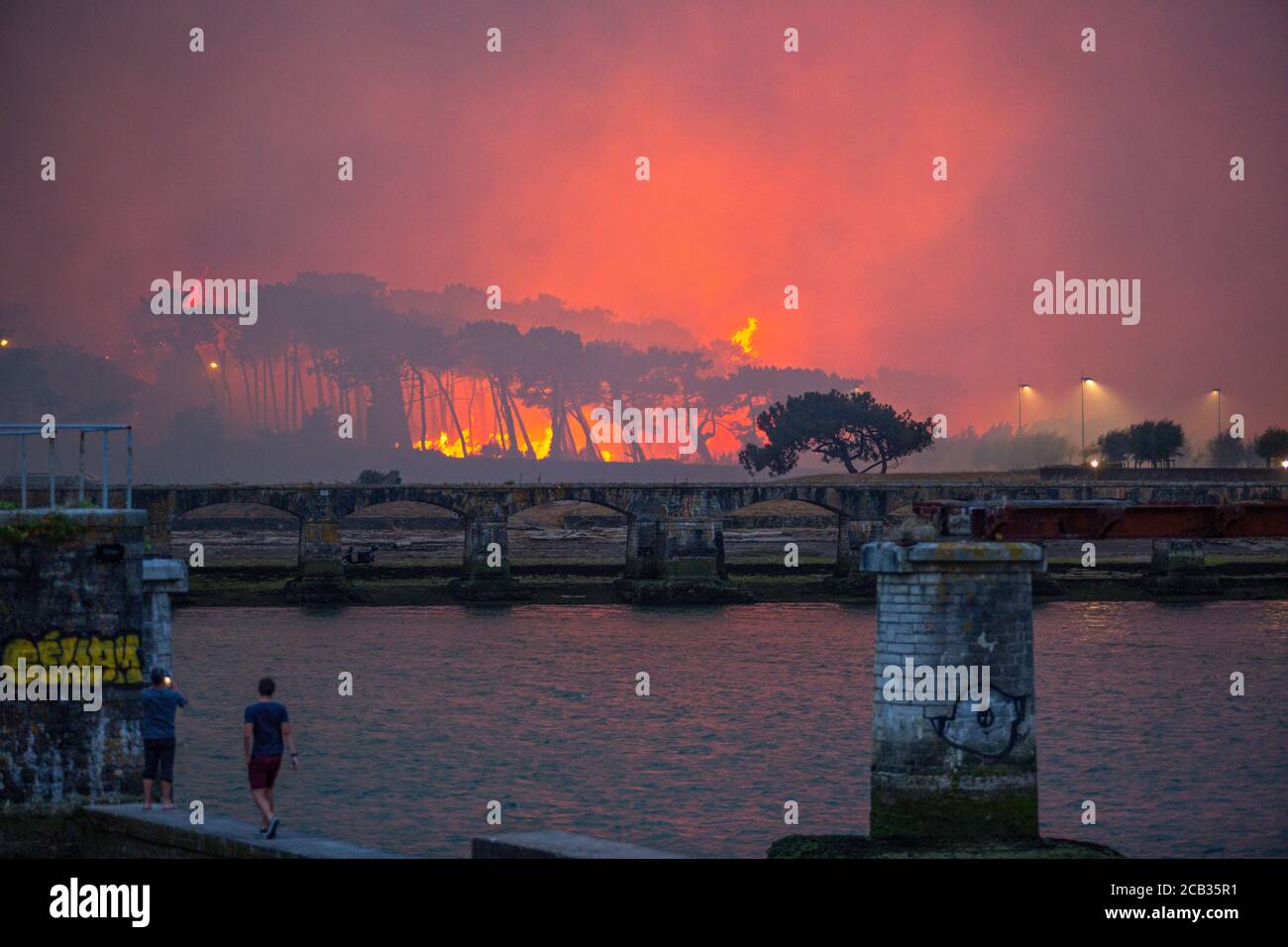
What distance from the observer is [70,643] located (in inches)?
825

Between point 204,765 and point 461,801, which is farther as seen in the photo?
point 204,765

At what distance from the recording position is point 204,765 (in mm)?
33875

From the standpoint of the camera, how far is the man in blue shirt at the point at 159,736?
64.6ft

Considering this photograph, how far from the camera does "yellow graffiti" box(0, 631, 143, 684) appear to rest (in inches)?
821

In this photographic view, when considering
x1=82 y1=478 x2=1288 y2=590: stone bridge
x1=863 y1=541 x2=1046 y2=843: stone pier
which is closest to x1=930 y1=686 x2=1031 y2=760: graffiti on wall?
x1=863 y1=541 x2=1046 y2=843: stone pier

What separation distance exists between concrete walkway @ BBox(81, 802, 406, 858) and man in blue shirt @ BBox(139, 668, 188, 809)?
0.88 feet

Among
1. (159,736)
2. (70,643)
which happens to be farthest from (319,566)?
(159,736)

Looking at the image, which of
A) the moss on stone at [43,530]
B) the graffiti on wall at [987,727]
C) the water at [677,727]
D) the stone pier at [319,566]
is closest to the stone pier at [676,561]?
the water at [677,727]

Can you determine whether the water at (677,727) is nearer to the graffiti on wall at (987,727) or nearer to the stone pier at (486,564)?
the graffiti on wall at (987,727)

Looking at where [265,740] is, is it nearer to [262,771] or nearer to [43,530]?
[262,771]

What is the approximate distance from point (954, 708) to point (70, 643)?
11345mm
